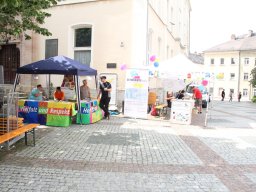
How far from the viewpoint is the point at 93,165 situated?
6.53 meters

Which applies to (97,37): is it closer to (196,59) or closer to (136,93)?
(136,93)

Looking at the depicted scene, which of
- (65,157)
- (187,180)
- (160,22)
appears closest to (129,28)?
(160,22)

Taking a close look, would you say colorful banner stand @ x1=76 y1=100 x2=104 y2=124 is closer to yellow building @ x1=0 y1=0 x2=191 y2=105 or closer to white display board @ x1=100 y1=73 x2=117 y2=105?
white display board @ x1=100 y1=73 x2=117 y2=105

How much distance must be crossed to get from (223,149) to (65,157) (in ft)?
14.2

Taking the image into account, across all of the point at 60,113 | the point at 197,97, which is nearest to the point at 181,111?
the point at 60,113

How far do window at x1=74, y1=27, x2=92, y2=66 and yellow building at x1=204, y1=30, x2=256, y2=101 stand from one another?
47.3 m

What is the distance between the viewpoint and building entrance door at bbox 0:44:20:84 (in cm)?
1916

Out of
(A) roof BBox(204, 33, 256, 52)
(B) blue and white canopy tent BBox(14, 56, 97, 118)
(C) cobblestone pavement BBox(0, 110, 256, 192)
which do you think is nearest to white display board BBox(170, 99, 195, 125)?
(C) cobblestone pavement BBox(0, 110, 256, 192)

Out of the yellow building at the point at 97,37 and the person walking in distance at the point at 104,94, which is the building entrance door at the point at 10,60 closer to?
the yellow building at the point at 97,37

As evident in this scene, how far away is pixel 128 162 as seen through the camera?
686 cm

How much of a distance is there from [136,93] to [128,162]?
7.31 metres

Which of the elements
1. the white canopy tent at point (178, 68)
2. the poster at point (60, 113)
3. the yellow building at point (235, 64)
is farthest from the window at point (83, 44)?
the yellow building at point (235, 64)

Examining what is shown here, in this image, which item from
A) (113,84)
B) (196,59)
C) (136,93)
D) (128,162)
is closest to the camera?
(128,162)

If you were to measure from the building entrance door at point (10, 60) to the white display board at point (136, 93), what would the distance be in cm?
865
